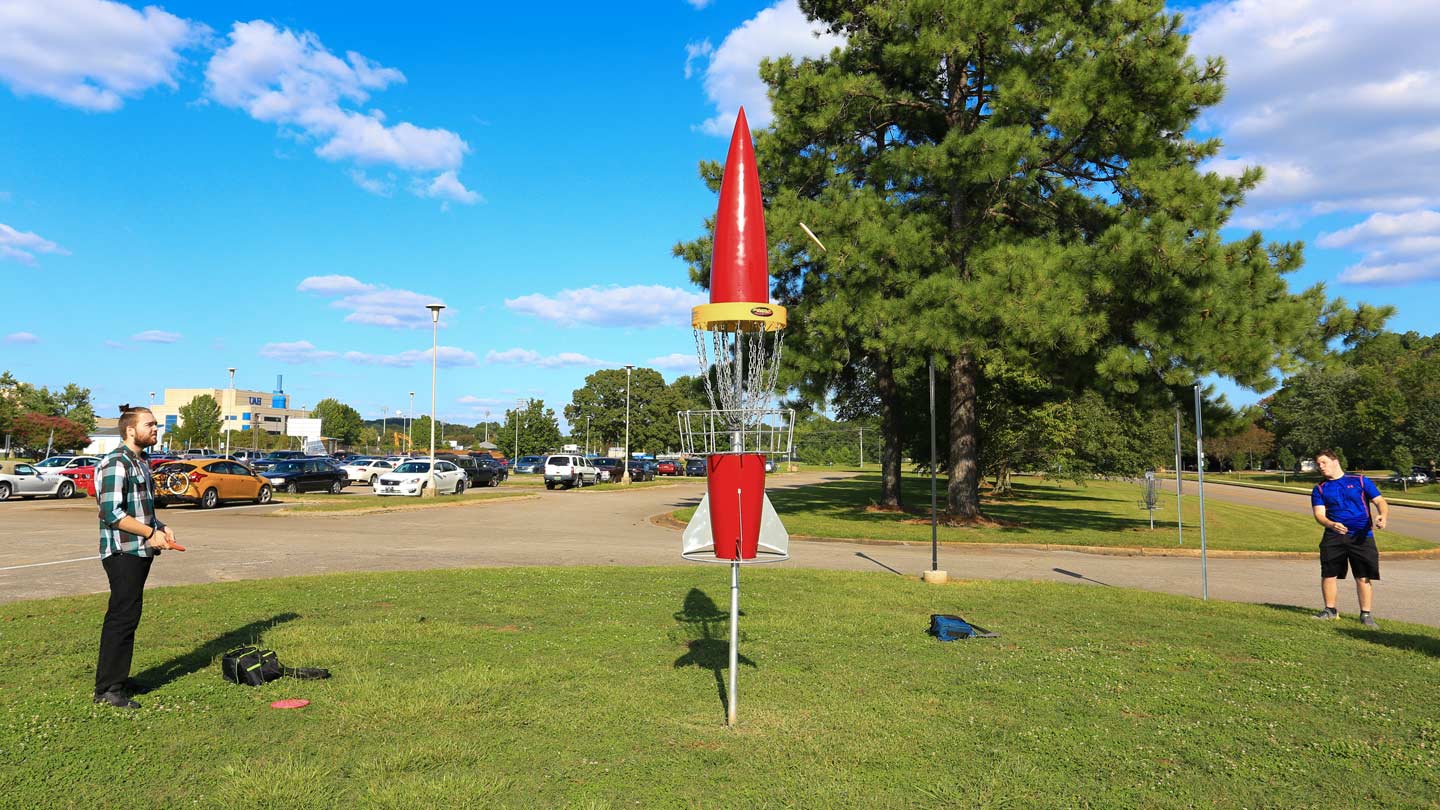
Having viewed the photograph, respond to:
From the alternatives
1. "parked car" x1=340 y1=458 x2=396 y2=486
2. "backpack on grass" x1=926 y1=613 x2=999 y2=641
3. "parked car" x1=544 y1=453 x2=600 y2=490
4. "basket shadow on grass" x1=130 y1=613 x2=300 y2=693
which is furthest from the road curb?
"parked car" x1=340 y1=458 x2=396 y2=486

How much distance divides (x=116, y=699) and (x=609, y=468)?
176 ft

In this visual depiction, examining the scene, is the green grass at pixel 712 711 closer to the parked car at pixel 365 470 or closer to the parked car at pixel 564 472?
the parked car at pixel 564 472

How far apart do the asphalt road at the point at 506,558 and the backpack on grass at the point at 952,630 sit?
1580mm

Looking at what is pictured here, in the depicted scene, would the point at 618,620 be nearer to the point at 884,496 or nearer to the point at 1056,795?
the point at 1056,795

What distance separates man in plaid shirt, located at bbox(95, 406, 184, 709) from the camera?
544cm

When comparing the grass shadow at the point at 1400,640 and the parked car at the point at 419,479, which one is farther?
the parked car at the point at 419,479

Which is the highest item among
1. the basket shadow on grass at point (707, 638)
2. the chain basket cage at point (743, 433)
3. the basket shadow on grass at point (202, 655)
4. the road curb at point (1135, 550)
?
the chain basket cage at point (743, 433)

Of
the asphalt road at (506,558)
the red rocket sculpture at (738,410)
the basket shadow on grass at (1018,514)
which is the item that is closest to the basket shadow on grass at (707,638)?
the red rocket sculpture at (738,410)

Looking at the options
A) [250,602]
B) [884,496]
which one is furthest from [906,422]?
[250,602]

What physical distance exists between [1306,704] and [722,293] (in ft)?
16.3

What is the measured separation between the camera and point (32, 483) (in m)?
29.4

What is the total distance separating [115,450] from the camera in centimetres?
551

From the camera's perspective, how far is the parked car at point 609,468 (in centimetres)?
5669

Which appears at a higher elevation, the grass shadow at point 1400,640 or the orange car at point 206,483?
the orange car at point 206,483
